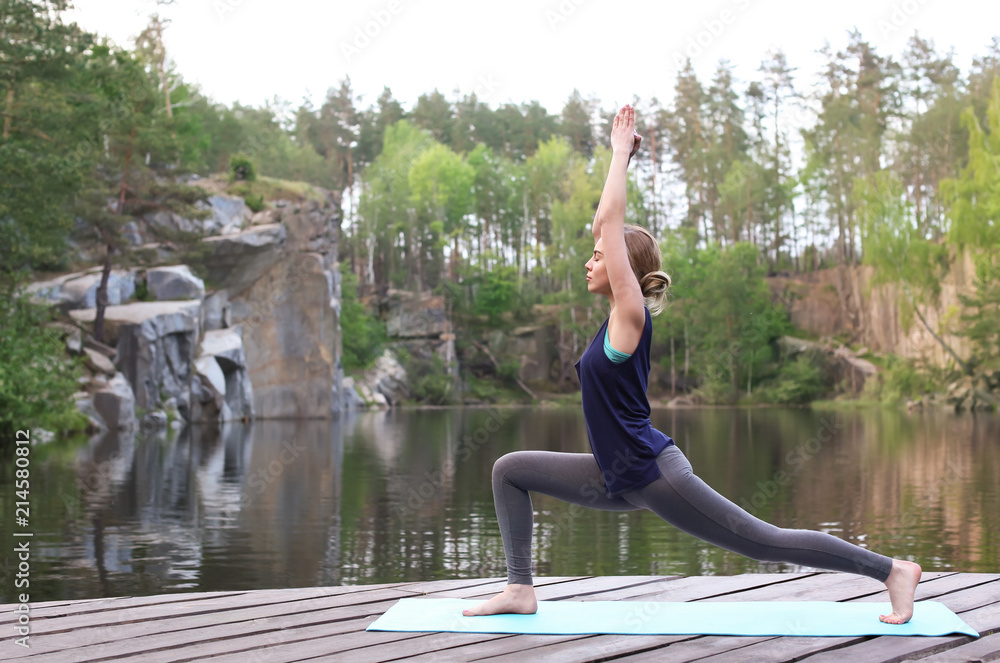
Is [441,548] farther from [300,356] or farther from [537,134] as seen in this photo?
[537,134]

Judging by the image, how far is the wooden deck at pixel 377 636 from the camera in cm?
298

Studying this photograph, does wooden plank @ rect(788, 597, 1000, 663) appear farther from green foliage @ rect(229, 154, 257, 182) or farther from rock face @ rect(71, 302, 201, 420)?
green foliage @ rect(229, 154, 257, 182)

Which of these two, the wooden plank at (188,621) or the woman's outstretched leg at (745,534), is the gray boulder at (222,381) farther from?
the woman's outstretched leg at (745,534)

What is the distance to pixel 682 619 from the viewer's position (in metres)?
3.44

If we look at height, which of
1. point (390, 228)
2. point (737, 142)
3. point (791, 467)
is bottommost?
point (791, 467)

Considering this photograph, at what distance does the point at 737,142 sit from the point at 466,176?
20843 millimetres

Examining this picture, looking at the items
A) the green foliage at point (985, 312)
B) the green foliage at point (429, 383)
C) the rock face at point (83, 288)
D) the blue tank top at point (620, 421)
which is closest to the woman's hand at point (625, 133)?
the blue tank top at point (620, 421)

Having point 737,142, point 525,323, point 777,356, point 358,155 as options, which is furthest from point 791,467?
point 358,155

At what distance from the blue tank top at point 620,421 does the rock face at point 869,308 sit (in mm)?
43565

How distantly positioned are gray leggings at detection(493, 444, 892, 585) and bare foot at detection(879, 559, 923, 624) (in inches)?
1.4

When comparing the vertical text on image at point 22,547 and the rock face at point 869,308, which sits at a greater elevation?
the rock face at point 869,308

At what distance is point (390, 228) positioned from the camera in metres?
65.8

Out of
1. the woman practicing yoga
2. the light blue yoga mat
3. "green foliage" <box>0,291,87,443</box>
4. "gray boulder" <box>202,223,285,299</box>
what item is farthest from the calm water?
"gray boulder" <box>202,223,285,299</box>

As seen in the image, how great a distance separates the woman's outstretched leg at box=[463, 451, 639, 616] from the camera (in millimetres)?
3498
